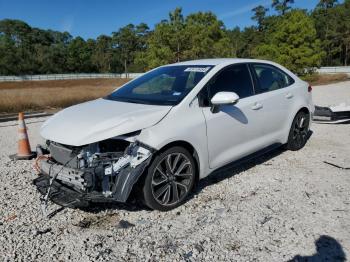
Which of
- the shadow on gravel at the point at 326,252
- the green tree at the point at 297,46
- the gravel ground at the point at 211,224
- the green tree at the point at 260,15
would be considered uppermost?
the green tree at the point at 260,15

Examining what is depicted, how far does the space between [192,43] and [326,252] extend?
122ft

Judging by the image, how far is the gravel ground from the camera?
10.8ft

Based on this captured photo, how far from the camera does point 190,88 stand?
173 inches

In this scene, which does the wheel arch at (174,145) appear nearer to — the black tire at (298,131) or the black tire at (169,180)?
the black tire at (169,180)

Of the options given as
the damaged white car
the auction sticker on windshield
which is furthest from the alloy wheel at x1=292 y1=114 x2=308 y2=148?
the auction sticker on windshield

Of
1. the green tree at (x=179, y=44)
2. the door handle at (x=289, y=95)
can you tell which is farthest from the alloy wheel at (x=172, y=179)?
the green tree at (x=179, y=44)

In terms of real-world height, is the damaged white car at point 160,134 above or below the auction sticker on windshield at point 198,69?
below

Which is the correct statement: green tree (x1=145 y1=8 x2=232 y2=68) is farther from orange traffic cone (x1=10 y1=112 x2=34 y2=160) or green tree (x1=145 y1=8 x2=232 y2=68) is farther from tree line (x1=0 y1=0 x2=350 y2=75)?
orange traffic cone (x1=10 y1=112 x2=34 y2=160)

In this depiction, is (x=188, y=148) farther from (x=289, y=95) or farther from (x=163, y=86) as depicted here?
(x=289, y=95)

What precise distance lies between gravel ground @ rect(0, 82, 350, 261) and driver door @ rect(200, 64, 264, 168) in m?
0.50

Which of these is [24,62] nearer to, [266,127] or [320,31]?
[320,31]

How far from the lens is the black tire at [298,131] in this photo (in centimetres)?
612

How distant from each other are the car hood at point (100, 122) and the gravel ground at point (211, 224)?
97 centimetres

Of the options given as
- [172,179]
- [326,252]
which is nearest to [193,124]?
[172,179]
